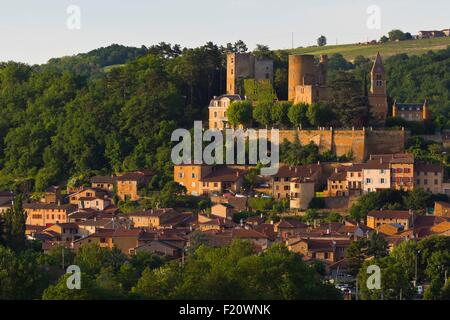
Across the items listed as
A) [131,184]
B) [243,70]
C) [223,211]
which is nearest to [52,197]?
[131,184]

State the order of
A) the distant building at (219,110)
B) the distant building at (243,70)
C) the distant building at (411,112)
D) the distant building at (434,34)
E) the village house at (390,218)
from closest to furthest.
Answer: the village house at (390,218) < the distant building at (411,112) < the distant building at (219,110) < the distant building at (243,70) < the distant building at (434,34)

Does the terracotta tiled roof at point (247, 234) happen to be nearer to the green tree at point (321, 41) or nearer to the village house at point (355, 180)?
the village house at point (355, 180)

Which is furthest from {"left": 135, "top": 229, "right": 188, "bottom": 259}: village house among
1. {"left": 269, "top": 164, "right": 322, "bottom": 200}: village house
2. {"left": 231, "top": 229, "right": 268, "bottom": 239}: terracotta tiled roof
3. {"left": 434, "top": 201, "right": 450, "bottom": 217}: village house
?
{"left": 434, "top": 201, "right": 450, "bottom": 217}: village house

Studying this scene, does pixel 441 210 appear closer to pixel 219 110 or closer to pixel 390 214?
pixel 390 214

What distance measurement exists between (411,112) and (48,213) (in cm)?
1430

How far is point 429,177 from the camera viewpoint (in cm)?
6188

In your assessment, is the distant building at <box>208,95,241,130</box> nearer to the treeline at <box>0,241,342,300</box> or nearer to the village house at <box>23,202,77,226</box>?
the village house at <box>23,202,77,226</box>

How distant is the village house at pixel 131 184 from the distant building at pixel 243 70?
6.19 metres

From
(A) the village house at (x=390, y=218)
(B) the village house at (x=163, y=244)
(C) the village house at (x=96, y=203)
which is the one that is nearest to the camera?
(B) the village house at (x=163, y=244)

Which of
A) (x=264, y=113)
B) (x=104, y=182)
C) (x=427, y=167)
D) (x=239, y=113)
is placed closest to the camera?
(x=427, y=167)

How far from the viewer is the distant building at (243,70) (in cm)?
7000

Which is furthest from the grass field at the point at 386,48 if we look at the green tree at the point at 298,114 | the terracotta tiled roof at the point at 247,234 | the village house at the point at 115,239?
the village house at the point at 115,239

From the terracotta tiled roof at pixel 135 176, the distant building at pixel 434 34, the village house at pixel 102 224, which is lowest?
the village house at pixel 102 224

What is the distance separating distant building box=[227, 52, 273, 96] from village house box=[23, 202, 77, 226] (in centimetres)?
866
